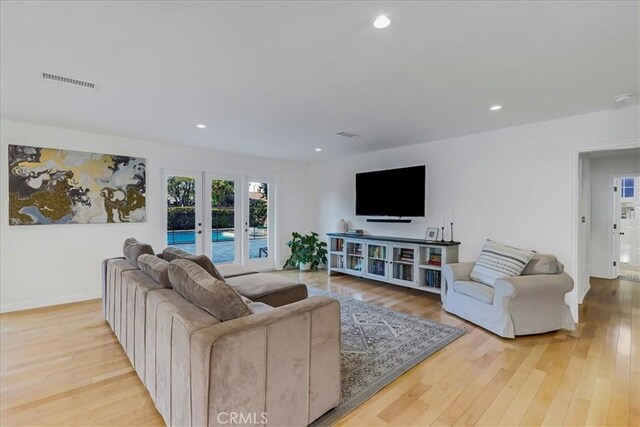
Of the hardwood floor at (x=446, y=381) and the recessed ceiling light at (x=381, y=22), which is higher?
the recessed ceiling light at (x=381, y=22)

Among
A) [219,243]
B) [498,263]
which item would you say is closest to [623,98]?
[498,263]

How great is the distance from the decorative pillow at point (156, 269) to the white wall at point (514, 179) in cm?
363

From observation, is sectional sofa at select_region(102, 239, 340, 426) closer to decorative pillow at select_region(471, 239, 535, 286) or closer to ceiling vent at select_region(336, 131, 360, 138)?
decorative pillow at select_region(471, 239, 535, 286)

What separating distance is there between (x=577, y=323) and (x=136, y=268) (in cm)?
452

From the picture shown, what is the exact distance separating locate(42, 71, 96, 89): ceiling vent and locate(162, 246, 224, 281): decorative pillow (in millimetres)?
1594

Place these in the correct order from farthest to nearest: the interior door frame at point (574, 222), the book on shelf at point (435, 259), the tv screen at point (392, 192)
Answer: the tv screen at point (392, 192) → the book on shelf at point (435, 259) → the interior door frame at point (574, 222)

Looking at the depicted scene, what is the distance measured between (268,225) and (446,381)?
4.58 m

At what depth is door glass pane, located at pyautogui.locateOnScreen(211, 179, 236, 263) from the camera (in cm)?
538

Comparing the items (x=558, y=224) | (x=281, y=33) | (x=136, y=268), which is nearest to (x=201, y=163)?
(x=136, y=268)

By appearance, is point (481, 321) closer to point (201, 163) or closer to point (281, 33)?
point (281, 33)

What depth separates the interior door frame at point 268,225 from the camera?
5.82 m

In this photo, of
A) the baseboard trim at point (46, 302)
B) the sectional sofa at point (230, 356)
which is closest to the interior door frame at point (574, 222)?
the sectional sofa at point (230, 356)

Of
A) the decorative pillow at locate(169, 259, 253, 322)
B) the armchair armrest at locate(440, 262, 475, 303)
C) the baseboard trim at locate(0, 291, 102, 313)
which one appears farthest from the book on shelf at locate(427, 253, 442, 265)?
the baseboard trim at locate(0, 291, 102, 313)

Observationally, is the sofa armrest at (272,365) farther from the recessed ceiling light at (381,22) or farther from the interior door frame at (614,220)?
the interior door frame at (614,220)
